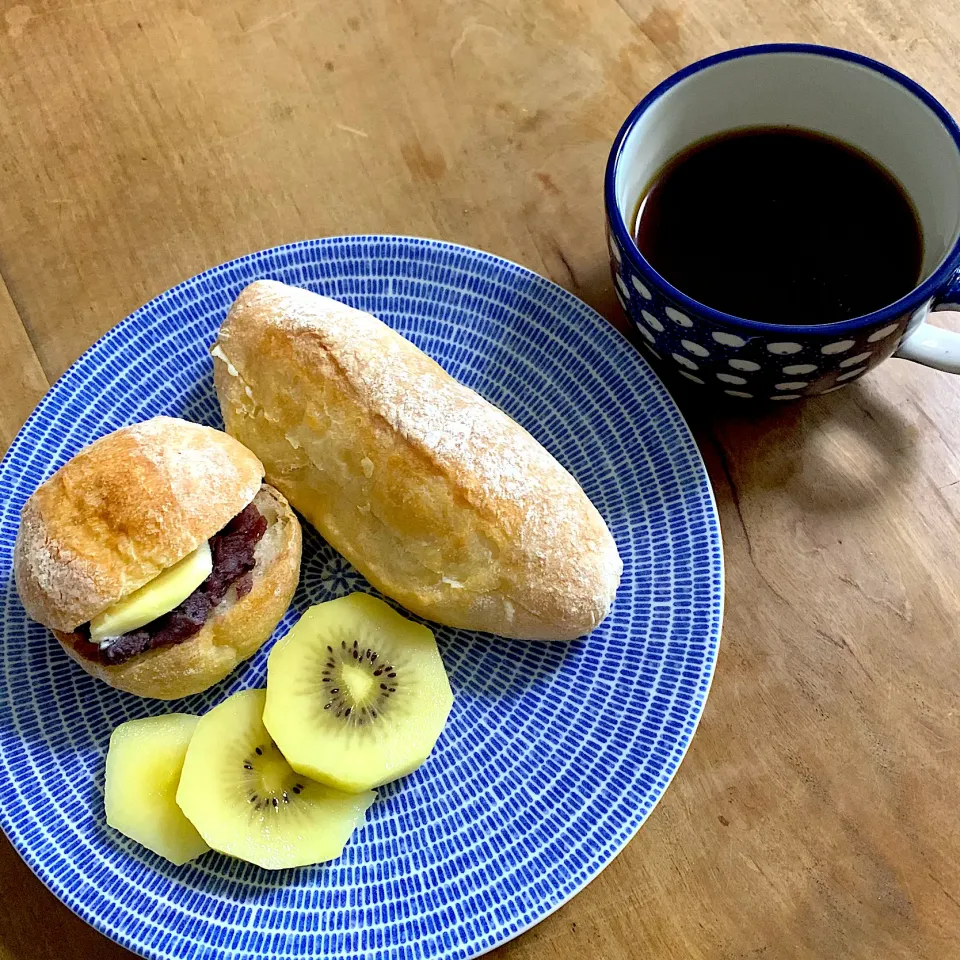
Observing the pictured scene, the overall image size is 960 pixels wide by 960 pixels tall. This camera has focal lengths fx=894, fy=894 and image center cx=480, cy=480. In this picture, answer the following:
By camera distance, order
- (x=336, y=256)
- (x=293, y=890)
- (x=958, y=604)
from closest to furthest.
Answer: (x=293, y=890) → (x=958, y=604) → (x=336, y=256)

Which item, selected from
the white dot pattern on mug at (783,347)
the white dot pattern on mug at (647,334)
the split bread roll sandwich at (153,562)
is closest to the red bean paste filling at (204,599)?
the split bread roll sandwich at (153,562)

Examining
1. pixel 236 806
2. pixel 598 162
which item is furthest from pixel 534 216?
pixel 236 806

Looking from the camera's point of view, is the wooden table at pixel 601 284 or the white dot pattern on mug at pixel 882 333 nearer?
the white dot pattern on mug at pixel 882 333

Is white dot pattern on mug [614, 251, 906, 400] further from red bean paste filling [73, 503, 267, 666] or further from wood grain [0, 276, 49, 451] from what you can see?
wood grain [0, 276, 49, 451]

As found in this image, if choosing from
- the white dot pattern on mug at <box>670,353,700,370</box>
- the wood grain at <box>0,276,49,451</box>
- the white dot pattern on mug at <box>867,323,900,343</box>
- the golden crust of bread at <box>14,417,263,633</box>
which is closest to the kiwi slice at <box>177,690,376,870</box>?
the golden crust of bread at <box>14,417,263,633</box>

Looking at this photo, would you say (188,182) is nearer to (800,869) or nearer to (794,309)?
(794,309)

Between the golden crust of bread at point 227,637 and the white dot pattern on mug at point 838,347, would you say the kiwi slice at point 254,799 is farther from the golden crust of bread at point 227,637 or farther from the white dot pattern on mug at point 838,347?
the white dot pattern on mug at point 838,347
